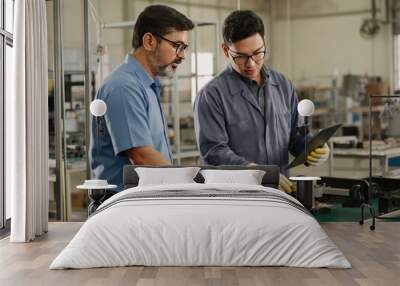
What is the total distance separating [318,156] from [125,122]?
190 centimetres

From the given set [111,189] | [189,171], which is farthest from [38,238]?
[189,171]

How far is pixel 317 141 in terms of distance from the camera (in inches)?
262

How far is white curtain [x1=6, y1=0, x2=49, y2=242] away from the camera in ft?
19.0

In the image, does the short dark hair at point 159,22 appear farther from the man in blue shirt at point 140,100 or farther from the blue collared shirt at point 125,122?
the blue collared shirt at point 125,122

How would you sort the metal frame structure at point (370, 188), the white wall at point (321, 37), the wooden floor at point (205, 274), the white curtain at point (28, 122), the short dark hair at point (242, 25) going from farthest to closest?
the white wall at point (321, 37) → the short dark hair at point (242, 25) → the metal frame structure at point (370, 188) → the white curtain at point (28, 122) → the wooden floor at point (205, 274)

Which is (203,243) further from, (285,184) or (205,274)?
(285,184)

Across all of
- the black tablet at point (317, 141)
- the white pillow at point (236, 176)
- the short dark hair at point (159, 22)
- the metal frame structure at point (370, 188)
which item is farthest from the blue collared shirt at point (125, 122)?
the metal frame structure at point (370, 188)

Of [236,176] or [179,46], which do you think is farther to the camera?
A: [179,46]

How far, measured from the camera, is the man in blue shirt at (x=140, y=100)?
6449mm

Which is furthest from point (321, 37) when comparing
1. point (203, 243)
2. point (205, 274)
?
point (205, 274)

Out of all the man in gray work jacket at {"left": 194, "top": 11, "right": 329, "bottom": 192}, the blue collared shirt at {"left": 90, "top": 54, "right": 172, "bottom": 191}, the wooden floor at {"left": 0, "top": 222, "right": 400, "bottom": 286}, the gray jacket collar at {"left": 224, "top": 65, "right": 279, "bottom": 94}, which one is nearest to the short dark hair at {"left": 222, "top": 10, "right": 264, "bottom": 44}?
the man in gray work jacket at {"left": 194, "top": 11, "right": 329, "bottom": 192}

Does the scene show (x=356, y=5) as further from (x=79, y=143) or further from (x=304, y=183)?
(x=79, y=143)

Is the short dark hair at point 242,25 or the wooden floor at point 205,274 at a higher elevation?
the short dark hair at point 242,25

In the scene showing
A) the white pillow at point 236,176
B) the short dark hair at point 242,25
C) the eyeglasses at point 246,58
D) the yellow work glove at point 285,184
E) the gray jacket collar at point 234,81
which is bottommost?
the yellow work glove at point 285,184
